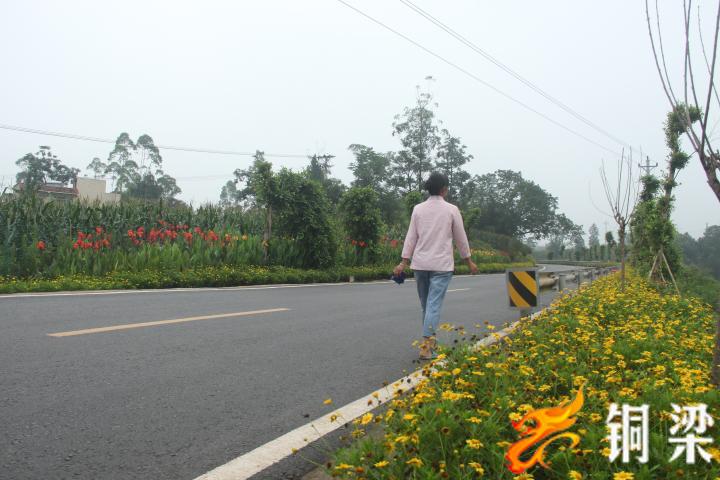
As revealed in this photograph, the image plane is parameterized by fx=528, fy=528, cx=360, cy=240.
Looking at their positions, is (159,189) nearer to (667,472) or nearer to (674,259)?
(674,259)

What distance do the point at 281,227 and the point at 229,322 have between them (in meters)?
11.0

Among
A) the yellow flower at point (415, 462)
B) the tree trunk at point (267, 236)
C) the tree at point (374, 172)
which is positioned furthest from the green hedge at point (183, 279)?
the tree at point (374, 172)

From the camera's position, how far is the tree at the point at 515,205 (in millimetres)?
87625

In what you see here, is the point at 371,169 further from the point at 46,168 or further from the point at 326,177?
the point at 46,168

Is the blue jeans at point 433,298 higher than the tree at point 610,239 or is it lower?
lower

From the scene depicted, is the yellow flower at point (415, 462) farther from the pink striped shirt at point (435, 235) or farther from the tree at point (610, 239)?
the tree at point (610, 239)

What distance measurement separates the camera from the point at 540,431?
8.84ft

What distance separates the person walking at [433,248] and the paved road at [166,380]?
0.54 m

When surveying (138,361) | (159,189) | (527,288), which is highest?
(159,189)

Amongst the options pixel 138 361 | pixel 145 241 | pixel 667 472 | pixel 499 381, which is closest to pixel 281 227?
pixel 145 241

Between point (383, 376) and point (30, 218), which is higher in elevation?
point (30, 218)

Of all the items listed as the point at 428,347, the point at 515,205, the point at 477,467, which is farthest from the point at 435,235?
the point at 515,205

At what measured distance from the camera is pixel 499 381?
12.0 feet

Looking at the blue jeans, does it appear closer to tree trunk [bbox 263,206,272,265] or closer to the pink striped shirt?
the pink striped shirt
